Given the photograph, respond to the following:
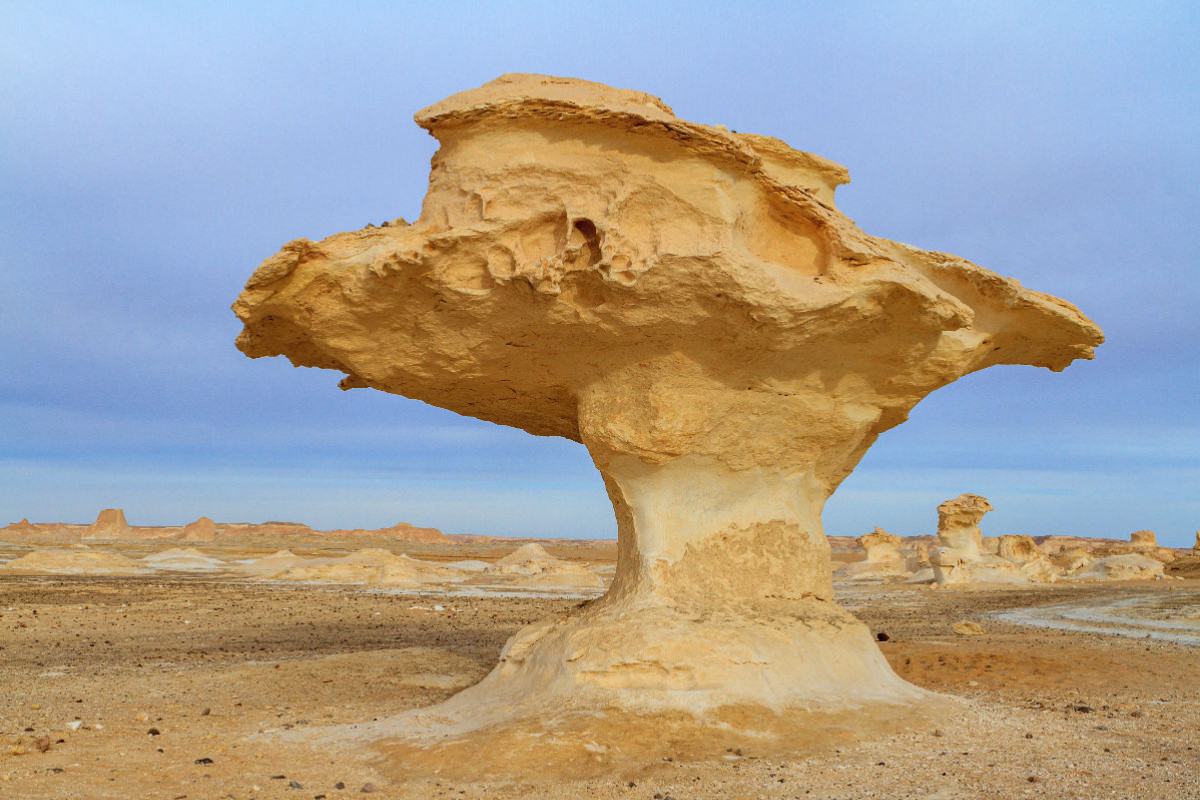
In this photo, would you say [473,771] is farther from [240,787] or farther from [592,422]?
[592,422]

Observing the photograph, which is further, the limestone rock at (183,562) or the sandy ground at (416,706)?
the limestone rock at (183,562)

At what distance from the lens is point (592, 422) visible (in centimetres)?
723

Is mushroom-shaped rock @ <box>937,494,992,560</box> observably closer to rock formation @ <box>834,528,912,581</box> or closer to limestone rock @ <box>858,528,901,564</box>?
rock formation @ <box>834,528,912,581</box>

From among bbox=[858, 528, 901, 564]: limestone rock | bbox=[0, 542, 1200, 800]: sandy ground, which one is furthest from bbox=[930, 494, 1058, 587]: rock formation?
bbox=[0, 542, 1200, 800]: sandy ground

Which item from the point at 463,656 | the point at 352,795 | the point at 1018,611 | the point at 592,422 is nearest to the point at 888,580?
the point at 1018,611

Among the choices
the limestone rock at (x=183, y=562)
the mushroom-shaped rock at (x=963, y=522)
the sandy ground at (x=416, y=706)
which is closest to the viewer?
the sandy ground at (x=416, y=706)

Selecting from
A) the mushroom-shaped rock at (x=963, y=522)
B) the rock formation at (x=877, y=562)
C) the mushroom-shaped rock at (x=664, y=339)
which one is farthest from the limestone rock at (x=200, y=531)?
the mushroom-shaped rock at (x=664, y=339)

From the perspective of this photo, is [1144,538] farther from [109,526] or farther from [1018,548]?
[109,526]

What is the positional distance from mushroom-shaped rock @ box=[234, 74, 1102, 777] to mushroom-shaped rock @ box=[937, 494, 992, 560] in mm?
24846

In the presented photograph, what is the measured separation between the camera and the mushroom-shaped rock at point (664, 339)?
6148 mm

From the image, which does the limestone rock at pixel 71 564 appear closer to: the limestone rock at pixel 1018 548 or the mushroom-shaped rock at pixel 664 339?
the mushroom-shaped rock at pixel 664 339

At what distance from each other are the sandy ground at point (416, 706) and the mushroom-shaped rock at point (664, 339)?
703mm

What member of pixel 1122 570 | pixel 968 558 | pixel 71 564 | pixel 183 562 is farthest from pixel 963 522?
pixel 183 562

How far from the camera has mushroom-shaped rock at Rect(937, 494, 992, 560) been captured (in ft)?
101
